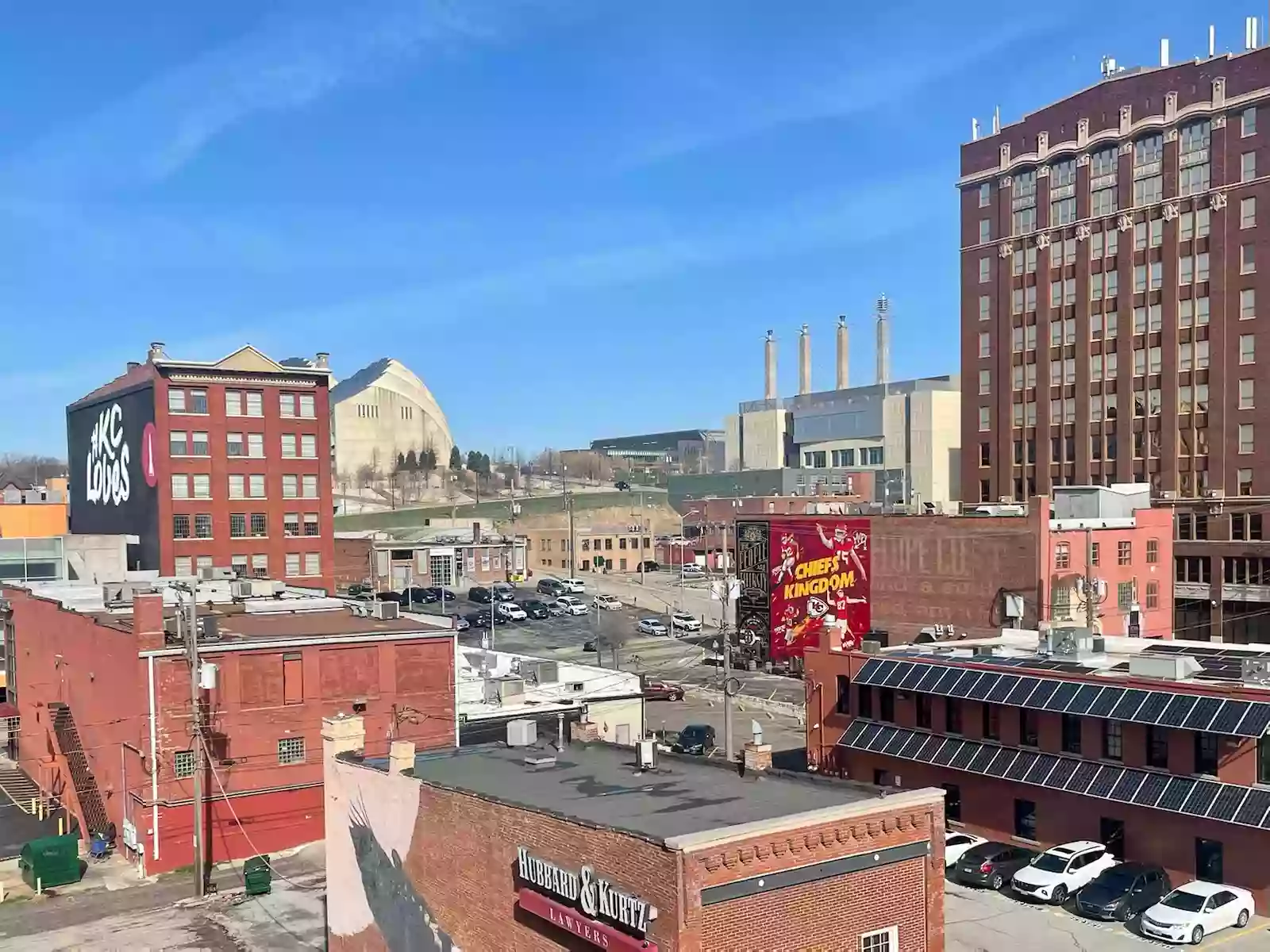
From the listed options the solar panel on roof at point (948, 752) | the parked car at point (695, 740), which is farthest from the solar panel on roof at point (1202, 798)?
the parked car at point (695, 740)

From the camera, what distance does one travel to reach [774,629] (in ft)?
269

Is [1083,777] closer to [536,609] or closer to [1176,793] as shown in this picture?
[1176,793]

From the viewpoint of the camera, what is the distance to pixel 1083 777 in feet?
113

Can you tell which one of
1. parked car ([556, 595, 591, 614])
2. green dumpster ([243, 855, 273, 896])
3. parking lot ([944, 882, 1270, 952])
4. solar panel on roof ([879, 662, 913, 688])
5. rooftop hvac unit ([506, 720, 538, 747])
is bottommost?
parked car ([556, 595, 591, 614])

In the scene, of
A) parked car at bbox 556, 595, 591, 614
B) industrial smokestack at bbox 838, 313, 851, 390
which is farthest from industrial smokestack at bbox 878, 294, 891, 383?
parked car at bbox 556, 595, 591, 614

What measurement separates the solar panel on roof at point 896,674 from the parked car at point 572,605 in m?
67.8

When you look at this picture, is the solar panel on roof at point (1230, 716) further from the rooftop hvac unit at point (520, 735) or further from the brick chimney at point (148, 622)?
the brick chimney at point (148, 622)

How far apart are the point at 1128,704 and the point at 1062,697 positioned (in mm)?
2185

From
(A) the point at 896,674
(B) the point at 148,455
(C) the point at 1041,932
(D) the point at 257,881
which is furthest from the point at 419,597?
(C) the point at 1041,932

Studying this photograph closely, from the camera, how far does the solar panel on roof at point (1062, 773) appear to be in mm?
34750

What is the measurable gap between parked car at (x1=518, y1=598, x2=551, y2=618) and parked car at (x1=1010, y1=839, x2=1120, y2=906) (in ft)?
241

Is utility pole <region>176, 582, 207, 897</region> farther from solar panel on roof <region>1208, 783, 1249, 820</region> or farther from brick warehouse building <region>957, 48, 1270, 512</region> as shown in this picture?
brick warehouse building <region>957, 48, 1270, 512</region>

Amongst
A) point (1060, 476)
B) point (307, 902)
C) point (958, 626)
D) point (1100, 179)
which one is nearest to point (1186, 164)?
point (1100, 179)

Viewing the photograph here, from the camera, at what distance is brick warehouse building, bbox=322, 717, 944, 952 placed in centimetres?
1738
